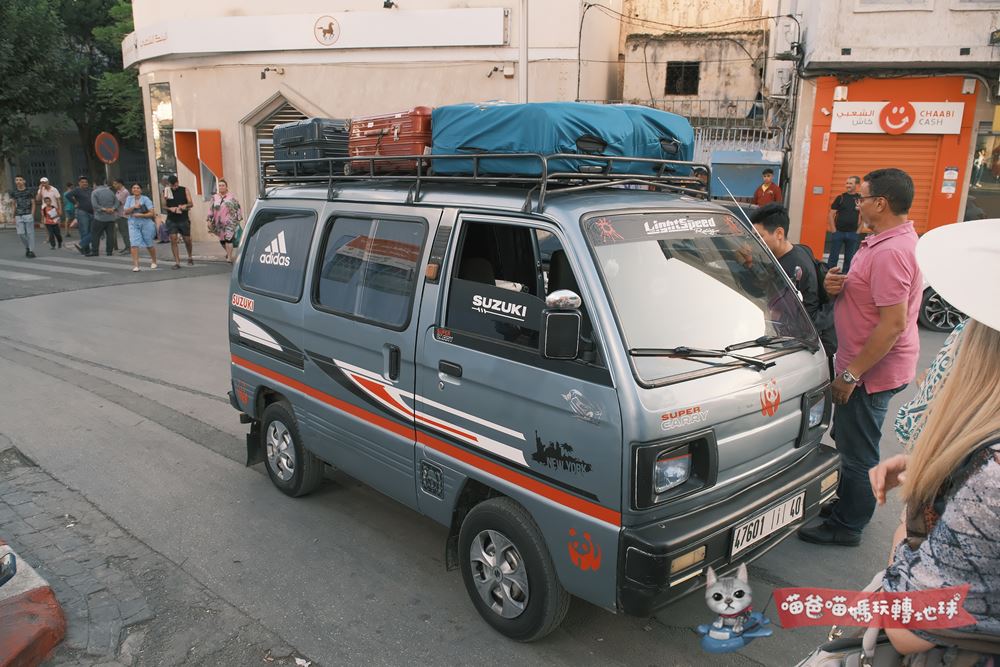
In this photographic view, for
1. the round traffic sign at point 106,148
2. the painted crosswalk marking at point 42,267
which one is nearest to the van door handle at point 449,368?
the painted crosswalk marking at point 42,267

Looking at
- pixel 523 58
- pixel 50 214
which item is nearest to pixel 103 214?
pixel 50 214

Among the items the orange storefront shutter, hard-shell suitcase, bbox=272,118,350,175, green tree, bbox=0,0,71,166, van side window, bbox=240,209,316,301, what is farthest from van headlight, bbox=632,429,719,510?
green tree, bbox=0,0,71,166

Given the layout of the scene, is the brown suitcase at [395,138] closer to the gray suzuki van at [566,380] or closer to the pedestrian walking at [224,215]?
the gray suzuki van at [566,380]

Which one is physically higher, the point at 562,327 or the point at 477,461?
the point at 562,327

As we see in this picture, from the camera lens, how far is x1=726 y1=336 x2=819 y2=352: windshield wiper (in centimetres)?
320

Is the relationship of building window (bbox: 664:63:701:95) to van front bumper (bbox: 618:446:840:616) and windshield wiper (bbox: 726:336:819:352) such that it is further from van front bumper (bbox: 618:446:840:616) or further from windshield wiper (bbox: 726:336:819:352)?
van front bumper (bbox: 618:446:840:616)

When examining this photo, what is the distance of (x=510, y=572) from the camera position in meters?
3.22

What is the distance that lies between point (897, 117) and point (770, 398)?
13732 mm

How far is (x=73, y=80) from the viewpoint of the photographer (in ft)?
83.1

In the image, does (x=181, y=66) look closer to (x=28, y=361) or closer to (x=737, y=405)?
(x=28, y=361)

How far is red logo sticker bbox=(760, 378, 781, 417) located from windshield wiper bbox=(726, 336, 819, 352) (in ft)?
0.66

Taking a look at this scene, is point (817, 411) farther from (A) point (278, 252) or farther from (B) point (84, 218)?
(B) point (84, 218)

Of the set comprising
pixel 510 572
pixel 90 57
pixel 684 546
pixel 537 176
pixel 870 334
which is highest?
pixel 90 57

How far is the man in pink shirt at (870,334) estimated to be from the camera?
12.1 ft
